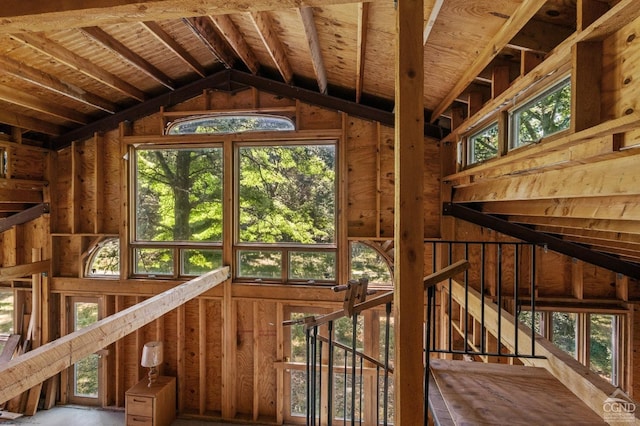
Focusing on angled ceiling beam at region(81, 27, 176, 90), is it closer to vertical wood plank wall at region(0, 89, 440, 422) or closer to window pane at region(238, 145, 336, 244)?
vertical wood plank wall at region(0, 89, 440, 422)

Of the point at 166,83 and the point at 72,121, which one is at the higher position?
the point at 166,83

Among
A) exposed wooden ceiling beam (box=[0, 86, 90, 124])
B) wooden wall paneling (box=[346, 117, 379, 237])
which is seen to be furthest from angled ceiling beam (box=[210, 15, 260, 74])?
exposed wooden ceiling beam (box=[0, 86, 90, 124])

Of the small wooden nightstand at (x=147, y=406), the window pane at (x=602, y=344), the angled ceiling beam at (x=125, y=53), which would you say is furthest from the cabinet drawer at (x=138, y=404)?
the window pane at (x=602, y=344)

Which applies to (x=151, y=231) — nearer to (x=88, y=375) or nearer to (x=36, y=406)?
(x=88, y=375)

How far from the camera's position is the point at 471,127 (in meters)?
3.13

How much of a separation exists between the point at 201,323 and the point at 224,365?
26.5 inches

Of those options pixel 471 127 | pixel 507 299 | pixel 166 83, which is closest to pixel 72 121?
pixel 166 83

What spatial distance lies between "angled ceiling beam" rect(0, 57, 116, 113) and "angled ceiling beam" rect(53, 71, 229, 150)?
207mm

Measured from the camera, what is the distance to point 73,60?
3.24 meters

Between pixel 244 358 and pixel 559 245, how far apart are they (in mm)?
4392

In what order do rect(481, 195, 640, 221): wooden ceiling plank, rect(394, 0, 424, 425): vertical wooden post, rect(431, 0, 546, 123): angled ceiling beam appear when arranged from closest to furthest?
rect(394, 0, 424, 425): vertical wooden post → rect(481, 195, 640, 221): wooden ceiling plank → rect(431, 0, 546, 123): angled ceiling beam

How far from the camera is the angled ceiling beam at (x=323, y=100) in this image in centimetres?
416

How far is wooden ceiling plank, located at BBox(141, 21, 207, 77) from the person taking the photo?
10.2 feet

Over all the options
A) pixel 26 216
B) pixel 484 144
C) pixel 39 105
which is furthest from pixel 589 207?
pixel 26 216
